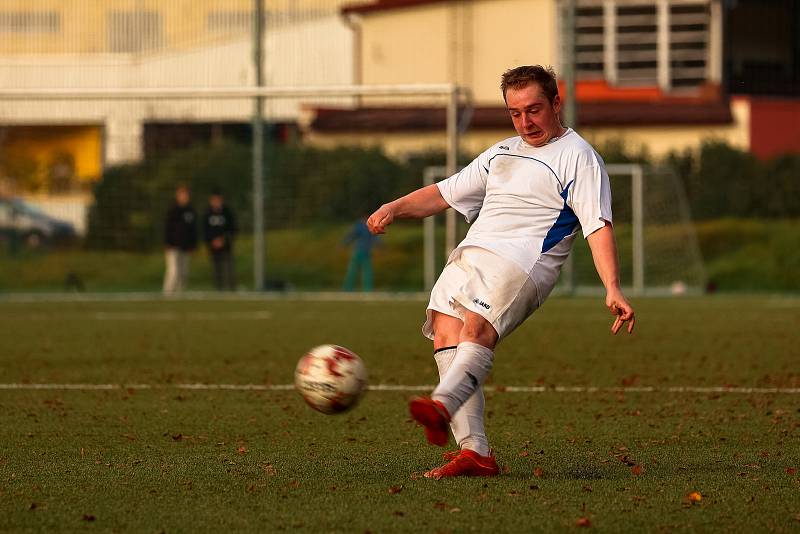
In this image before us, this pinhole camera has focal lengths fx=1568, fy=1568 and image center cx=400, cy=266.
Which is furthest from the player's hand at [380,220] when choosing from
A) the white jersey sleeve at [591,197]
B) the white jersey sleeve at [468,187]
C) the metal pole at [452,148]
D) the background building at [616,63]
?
the background building at [616,63]

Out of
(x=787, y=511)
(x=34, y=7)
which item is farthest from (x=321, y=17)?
(x=787, y=511)

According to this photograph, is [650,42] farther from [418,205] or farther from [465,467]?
[465,467]

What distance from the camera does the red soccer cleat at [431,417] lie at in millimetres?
5887

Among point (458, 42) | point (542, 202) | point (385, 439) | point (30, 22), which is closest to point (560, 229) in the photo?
point (542, 202)

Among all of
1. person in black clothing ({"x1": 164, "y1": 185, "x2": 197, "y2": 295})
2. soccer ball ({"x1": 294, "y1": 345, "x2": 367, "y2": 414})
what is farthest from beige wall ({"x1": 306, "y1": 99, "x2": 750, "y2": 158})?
soccer ball ({"x1": 294, "y1": 345, "x2": 367, "y2": 414})

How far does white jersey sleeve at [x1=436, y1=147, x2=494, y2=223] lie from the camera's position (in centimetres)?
680

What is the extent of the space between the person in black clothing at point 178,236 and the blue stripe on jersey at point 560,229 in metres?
19.2

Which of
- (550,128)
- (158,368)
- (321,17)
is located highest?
(321,17)

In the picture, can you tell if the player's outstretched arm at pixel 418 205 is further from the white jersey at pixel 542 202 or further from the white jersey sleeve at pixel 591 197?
the white jersey sleeve at pixel 591 197

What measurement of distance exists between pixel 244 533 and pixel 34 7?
47.2 metres

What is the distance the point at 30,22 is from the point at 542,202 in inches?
1824

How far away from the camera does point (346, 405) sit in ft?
21.5

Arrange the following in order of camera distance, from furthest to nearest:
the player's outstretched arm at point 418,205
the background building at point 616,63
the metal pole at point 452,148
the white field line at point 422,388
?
1. the background building at point 616,63
2. the metal pole at point 452,148
3. the white field line at point 422,388
4. the player's outstretched arm at point 418,205

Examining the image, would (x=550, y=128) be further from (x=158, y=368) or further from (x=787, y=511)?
(x=158, y=368)
